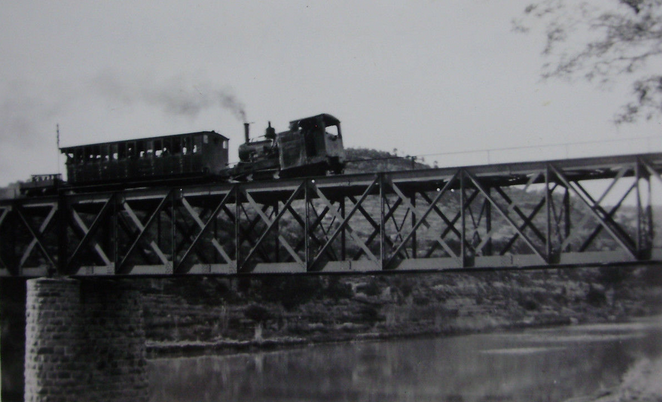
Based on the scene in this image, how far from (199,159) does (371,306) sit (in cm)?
4678

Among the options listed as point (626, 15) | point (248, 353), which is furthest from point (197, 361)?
point (626, 15)

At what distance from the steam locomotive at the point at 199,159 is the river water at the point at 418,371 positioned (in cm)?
1272

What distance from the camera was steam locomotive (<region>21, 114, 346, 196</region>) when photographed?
28000 millimetres

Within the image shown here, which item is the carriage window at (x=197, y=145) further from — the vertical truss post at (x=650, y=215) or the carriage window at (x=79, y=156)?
the vertical truss post at (x=650, y=215)

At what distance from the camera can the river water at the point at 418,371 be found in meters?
38.8

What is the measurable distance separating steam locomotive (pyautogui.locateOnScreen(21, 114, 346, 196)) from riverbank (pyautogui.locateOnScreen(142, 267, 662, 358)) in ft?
64.1

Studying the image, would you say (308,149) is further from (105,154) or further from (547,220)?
(547,220)

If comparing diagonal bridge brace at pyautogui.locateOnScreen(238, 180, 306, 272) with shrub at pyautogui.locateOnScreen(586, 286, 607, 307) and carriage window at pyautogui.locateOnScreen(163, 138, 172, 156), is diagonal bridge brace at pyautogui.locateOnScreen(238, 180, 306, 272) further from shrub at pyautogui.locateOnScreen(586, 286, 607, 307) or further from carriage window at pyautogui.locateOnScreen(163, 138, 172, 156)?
shrub at pyautogui.locateOnScreen(586, 286, 607, 307)

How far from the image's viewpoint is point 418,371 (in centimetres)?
4681

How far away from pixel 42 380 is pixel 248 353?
1364 inches

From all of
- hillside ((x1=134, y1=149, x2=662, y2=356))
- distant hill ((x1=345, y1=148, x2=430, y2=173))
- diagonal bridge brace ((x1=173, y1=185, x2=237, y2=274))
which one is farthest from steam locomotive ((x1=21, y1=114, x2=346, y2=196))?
distant hill ((x1=345, y1=148, x2=430, y2=173))

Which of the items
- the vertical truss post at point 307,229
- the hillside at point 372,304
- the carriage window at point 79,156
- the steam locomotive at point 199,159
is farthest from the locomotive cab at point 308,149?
the hillside at point 372,304

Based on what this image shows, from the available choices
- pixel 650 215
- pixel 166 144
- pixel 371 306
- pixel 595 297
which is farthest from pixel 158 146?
pixel 595 297

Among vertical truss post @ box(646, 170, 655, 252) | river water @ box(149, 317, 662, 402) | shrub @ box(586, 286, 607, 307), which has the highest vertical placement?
vertical truss post @ box(646, 170, 655, 252)
